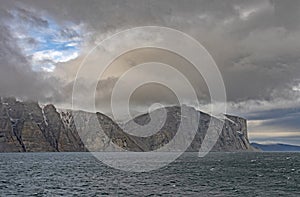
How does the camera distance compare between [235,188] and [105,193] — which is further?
[235,188]

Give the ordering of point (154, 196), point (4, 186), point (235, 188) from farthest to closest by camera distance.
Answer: point (4, 186), point (235, 188), point (154, 196)

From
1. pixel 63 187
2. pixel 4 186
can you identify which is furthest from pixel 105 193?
pixel 4 186

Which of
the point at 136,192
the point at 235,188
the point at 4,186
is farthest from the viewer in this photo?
the point at 4,186

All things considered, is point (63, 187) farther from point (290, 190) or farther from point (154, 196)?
point (290, 190)

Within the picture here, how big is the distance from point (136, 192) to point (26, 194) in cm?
2305

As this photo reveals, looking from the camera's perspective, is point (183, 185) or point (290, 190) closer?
point (290, 190)

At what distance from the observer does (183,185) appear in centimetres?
9581

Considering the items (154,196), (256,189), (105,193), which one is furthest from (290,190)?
(105,193)

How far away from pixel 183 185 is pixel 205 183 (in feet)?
25.2

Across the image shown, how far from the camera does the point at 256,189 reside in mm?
87625

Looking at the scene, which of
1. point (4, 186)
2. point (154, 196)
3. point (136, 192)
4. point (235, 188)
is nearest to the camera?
point (154, 196)

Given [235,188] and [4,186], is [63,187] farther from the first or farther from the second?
[235,188]

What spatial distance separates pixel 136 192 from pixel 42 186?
26.5m

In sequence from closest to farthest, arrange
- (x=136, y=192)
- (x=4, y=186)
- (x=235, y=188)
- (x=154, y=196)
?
1. (x=154, y=196)
2. (x=136, y=192)
3. (x=235, y=188)
4. (x=4, y=186)
